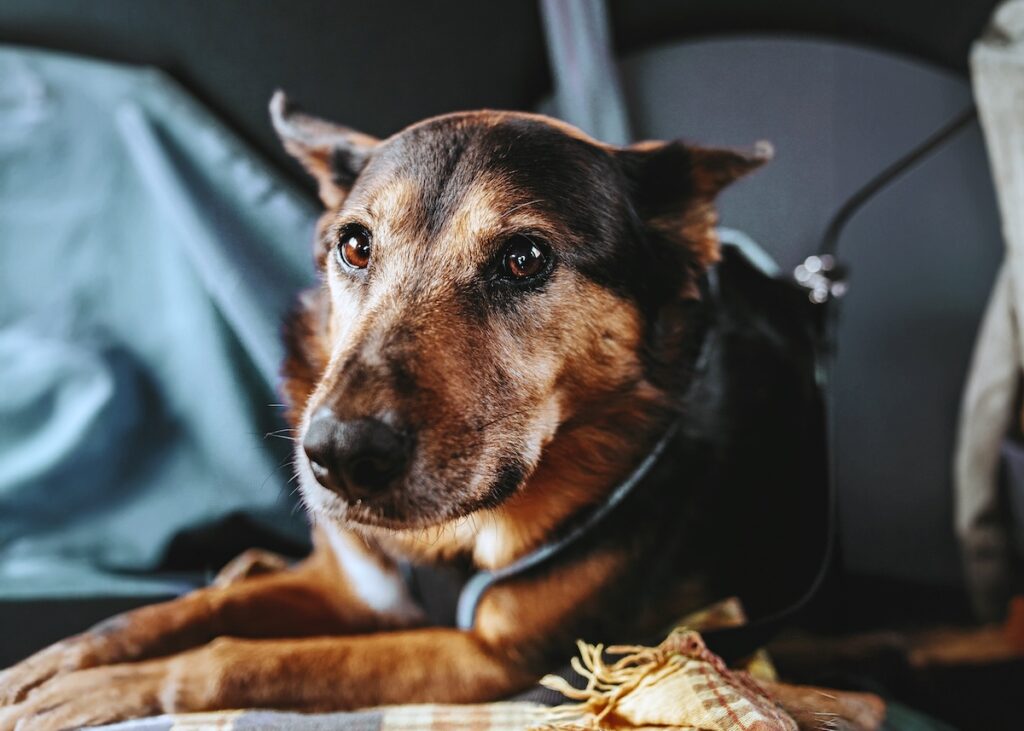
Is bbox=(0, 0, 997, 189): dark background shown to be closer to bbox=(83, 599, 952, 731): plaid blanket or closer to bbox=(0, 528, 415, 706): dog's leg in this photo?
bbox=(0, 528, 415, 706): dog's leg

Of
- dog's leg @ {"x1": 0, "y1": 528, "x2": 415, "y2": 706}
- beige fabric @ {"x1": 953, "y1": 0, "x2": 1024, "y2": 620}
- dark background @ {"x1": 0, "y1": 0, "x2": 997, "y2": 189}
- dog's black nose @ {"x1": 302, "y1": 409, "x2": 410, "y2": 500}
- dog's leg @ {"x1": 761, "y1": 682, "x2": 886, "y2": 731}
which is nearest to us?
dog's black nose @ {"x1": 302, "y1": 409, "x2": 410, "y2": 500}

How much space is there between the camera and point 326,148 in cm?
97

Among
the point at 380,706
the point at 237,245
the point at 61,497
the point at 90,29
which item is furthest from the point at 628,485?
the point at 90,29

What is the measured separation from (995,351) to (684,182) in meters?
0.82

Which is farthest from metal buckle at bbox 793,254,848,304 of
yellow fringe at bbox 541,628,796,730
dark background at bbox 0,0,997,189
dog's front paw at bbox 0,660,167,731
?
dog's front paw at bbox 0,660,167,731

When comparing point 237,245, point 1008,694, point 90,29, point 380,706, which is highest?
point 90,29

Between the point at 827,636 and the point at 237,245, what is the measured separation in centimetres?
124

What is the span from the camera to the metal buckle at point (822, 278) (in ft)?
4.22

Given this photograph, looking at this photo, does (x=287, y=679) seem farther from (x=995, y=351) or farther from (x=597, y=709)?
(x=995, y=351)

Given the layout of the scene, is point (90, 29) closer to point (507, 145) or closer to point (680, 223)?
point (507, 145)

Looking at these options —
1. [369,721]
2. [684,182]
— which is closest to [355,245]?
[684,182]

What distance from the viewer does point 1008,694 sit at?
1.24 m

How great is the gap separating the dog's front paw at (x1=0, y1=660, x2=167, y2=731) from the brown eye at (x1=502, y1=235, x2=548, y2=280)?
0.65 metres

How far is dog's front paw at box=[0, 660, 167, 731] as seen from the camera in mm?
869
